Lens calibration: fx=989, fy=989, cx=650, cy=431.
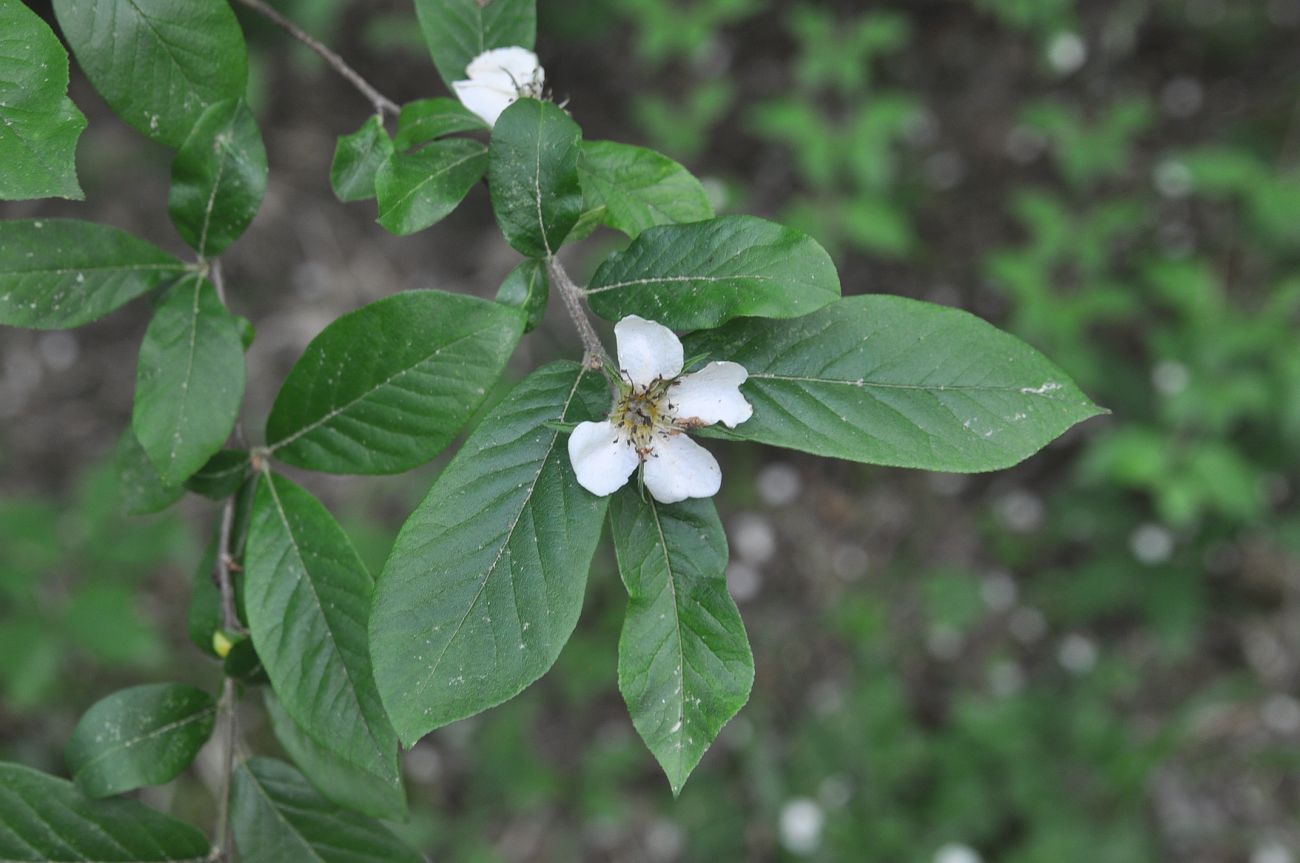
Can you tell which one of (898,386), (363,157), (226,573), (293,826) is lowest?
(293,826)

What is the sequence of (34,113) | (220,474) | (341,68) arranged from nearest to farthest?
1. (34,113)
2. (220,474)
3. (341,68)

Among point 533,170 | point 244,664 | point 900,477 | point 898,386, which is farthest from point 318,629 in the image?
point 900,477

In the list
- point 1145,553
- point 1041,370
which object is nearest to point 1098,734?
point 1145,553

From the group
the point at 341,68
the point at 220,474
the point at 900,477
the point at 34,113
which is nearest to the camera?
the point at 34,113

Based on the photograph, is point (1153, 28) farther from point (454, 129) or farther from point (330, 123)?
point (454, 129)

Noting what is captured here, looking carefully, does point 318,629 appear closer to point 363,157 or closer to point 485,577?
point 485,577

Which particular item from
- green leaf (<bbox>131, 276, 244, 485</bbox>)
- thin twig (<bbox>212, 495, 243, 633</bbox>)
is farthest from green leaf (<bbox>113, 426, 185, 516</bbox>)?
green leaf (<bbox>131, 276, 244, 485</bbox>)
